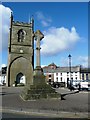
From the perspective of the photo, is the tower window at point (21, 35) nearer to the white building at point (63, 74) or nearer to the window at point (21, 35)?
the window at point (21, 35)

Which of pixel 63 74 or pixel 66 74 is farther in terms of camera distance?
pixel 63 74

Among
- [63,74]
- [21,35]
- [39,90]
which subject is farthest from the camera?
[63,74]

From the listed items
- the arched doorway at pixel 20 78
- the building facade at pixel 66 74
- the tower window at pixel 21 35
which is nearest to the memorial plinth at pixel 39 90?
the arched doorway at pixel 20 78

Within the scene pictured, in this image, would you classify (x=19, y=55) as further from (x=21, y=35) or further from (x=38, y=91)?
(x=38, y=91)

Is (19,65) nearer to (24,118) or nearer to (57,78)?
(57,78)

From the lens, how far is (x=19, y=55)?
193 feet

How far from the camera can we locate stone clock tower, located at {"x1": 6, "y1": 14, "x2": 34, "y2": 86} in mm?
57531

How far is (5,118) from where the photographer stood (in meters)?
9.46

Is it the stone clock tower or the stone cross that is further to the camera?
the stone clock tower

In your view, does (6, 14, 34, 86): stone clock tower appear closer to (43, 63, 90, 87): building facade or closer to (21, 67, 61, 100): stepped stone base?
(43, 63, 90, 87): building facade

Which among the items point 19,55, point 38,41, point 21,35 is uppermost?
point 21,35

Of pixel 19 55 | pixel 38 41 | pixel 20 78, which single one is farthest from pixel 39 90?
pixel 19 55

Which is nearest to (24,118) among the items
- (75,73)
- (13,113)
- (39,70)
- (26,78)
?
(13,113)

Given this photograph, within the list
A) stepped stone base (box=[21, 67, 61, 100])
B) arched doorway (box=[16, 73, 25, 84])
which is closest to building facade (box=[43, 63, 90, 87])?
arched doorway (box=[16, 73, 25, 84])
